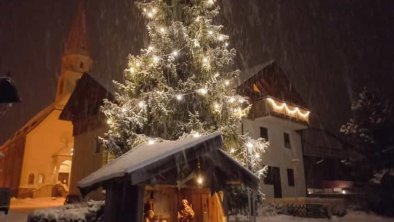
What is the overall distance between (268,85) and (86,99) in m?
15.2

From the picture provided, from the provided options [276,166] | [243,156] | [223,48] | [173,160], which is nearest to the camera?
[173,160]

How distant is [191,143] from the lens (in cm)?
978

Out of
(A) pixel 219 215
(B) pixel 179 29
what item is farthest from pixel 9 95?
(B) pixel 179 29

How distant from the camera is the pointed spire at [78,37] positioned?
5162 centimetres

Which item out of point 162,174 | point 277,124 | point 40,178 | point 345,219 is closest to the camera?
point 162,174

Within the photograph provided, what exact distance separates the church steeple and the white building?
2943 centimetres

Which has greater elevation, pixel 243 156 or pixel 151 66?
pixel 151 66

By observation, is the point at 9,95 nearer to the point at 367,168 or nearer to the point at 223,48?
the point at 223,48

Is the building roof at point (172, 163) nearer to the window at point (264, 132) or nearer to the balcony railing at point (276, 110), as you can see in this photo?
the balcony railing at point (276, 110)

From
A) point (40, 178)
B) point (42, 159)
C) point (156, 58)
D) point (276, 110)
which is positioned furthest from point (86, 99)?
point (276, 110)

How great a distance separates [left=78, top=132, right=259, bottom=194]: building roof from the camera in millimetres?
9008

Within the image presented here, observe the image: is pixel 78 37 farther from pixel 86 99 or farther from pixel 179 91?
pixel 179 91

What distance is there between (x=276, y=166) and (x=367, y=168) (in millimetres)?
6450

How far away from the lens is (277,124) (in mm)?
29391
